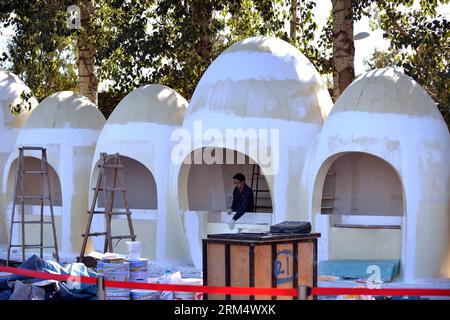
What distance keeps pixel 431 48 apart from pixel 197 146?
5.60 m

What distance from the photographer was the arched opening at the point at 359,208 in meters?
14.5

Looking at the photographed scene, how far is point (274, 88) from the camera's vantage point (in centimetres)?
1568

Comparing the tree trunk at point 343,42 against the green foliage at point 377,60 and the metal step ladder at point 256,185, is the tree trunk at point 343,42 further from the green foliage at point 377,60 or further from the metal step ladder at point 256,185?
the green foliage at point 377,60

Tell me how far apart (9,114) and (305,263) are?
40.6ft

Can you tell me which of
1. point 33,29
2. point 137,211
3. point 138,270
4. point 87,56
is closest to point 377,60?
point 87,56

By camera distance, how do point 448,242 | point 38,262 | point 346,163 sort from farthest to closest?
point 346,163, point 448,242, point 38,262

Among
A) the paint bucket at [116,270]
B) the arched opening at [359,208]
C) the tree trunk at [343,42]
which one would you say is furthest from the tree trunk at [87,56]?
the paint bucket at [116,270]

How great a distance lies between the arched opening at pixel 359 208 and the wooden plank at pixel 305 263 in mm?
4285

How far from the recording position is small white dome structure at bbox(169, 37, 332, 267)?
1530 centimetres

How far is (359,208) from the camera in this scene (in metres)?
16.7

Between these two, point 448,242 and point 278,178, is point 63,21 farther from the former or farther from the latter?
point 448,242

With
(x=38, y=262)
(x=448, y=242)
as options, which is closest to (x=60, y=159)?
(x=38, y=262)

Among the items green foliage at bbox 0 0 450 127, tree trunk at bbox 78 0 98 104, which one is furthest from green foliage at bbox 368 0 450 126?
tree trunk at bbox 78 0 98 104

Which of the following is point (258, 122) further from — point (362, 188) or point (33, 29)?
point (33, 29)
